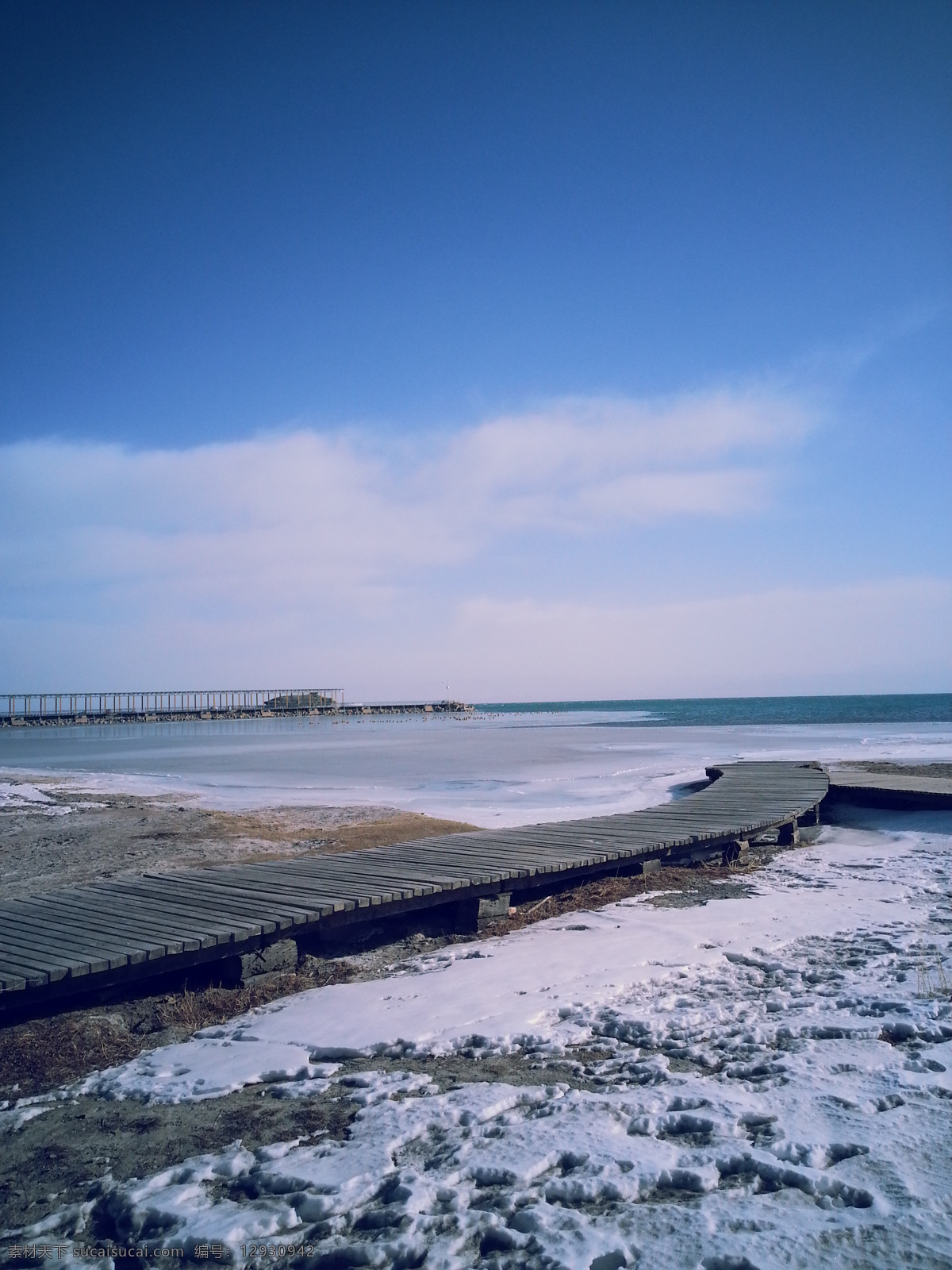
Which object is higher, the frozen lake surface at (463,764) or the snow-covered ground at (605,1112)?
the snow-covered ground at (605,1112)

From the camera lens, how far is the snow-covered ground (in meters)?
3.11

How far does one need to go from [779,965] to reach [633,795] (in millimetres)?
13256

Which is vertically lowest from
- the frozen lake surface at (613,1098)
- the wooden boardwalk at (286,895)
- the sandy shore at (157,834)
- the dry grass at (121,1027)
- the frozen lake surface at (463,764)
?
the frozen lake surface at (463,764)

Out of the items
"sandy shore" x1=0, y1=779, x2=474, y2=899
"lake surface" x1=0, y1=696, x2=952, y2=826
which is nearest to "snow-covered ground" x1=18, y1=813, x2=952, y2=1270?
"sandy shore" x1=0, y1=779, x2=474, y2=899

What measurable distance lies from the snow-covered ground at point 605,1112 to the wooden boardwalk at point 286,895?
28.8 inches

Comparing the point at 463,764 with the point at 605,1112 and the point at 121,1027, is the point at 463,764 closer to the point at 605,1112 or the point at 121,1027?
the point at 121,1027

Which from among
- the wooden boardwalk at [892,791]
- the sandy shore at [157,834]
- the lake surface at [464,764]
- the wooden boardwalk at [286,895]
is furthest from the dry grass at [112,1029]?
the wooden boardwalk at [892,791]

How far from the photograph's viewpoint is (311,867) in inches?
349

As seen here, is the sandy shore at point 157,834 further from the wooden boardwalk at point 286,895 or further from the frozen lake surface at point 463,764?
the wooden boardwalk at point 286,895

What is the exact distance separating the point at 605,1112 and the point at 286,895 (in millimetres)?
4136

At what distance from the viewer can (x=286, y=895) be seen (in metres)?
7.51

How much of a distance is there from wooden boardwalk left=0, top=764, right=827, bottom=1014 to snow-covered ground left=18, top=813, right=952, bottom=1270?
73 centimetres

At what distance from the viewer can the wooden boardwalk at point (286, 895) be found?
19.2 feet

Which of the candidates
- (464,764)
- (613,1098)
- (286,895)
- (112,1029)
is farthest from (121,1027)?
(464,764)
